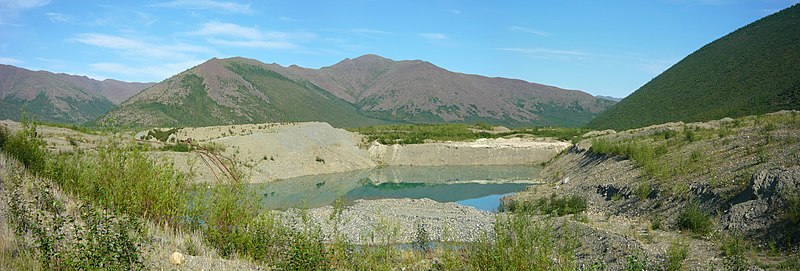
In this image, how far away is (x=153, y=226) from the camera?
9.55m

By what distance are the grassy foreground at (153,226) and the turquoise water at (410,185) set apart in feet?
47.9

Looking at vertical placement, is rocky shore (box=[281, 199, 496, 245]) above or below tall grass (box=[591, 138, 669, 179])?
below

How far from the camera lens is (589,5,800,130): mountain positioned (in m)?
49.8

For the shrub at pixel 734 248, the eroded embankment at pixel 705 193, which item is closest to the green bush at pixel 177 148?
the eroded embankment at pixel 705 193

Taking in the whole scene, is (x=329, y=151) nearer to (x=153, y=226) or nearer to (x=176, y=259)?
(x=153, y=226)

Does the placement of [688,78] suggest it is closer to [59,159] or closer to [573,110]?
Answer: [59,159]

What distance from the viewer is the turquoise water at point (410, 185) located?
1158 inches

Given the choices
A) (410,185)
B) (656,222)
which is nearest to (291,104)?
(410,185)

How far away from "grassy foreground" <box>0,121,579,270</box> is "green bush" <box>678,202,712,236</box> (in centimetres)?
577

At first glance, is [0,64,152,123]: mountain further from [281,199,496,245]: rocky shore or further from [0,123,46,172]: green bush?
[0,123,46,172]: green bush

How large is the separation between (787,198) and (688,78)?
69365 millimetres

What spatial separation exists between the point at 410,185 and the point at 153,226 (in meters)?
28.5

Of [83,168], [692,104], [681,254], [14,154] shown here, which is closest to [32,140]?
[14,154]

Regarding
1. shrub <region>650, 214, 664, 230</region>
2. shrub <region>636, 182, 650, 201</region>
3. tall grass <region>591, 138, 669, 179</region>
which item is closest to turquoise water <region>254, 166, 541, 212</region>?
tall grass <region>591, 138, 669, 179</region>
